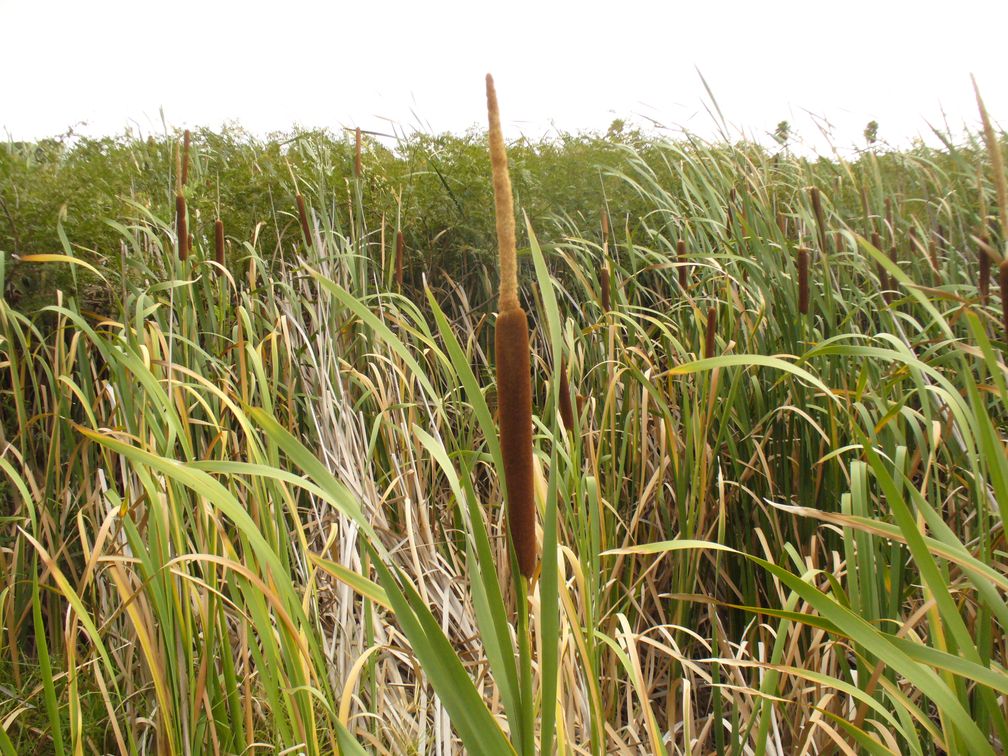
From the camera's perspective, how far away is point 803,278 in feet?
6.75

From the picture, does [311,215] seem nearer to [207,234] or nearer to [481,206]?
[207,234]

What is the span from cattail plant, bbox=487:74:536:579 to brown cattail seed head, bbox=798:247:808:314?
1.51m

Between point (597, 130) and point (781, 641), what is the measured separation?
2.97 meters

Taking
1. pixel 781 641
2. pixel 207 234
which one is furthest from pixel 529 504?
pixel 207 234

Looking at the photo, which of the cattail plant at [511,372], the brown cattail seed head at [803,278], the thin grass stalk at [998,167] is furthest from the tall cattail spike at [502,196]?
the brown cattail seed head at [803,278]

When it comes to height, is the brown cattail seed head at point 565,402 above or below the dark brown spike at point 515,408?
below

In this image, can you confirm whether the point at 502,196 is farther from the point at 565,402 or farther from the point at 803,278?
the point at 803,278

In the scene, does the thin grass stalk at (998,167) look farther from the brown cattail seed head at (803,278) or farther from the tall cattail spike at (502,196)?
the brown cattail seed head at (803,278)

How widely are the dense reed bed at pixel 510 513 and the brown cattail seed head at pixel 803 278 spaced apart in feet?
0.38

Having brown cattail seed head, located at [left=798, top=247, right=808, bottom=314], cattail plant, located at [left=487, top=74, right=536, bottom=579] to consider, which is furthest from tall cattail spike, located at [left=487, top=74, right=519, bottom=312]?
brown cattail seed head, located at [left=798, top=247, right=808, bottom=314]

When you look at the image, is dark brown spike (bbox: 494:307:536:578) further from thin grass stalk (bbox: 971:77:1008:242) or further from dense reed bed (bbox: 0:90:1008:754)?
thin grass stalk (bbox: 971:77:1008:242)

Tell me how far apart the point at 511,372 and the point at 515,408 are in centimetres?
3

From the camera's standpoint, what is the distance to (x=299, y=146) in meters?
3.62

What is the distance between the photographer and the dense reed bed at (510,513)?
3.21 ft
